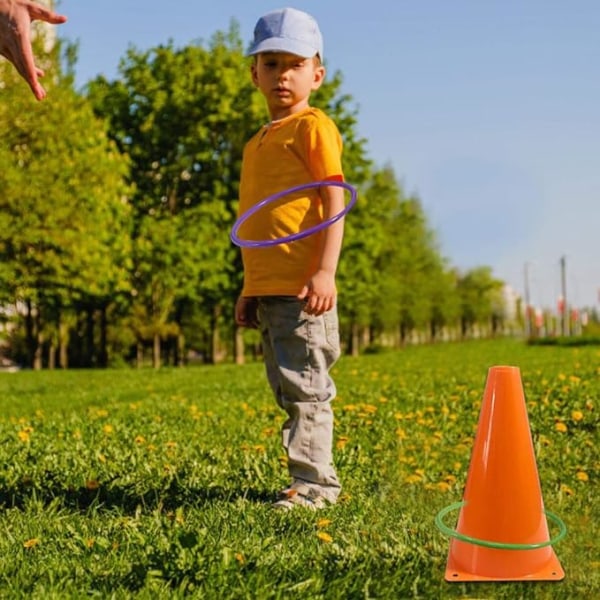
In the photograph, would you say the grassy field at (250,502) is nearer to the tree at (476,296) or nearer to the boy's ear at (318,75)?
the boy's ear at (318,75)

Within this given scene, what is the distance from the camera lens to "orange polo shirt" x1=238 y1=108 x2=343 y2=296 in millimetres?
4418

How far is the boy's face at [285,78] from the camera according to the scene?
448 centimetres

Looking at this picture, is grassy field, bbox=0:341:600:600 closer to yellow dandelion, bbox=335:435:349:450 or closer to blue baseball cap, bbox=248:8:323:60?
yellow dandelion, bbox=335:435:349:450

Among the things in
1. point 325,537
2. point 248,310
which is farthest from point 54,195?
point 325,537

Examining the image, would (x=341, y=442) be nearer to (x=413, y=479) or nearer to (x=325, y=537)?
(x=413, y=479)

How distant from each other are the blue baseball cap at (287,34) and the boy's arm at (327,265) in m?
0.65

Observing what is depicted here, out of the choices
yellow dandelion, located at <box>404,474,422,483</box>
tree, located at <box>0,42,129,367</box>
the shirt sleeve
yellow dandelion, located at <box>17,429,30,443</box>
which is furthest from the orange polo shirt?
tree, located at <box>0,42,129,367</box>

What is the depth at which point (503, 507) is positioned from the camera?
373 centimetres

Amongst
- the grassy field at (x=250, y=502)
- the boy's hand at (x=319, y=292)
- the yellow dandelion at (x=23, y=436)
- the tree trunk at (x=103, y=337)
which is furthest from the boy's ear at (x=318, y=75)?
the tree trunk at (x=103, y=337)

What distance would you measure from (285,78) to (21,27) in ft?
4.02

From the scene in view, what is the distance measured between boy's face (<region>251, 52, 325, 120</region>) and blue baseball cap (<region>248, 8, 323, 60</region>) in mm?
68

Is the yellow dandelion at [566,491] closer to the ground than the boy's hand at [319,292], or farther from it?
closer to the ground

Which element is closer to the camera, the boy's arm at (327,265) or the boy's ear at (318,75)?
the boy's arm at (327,265)

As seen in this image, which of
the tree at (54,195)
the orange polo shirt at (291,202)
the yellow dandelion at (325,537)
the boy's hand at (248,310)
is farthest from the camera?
the tree at (54,195)
